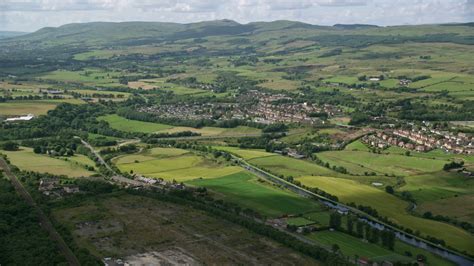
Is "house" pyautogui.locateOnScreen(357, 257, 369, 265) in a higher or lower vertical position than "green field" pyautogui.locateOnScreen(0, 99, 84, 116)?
higher

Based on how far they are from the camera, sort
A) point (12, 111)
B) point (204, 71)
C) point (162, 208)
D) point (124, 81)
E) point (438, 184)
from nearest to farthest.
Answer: point (162, 208) < point (438, 184) < point (12, 111) < point (124, 81) < point (204, 71)

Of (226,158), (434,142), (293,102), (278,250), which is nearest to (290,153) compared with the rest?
(226,158)

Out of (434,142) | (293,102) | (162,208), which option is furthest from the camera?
(293,102)

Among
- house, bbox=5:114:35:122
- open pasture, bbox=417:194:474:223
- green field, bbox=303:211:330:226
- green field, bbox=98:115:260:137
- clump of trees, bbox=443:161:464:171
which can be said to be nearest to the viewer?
green field, bbox=303:211:330:226

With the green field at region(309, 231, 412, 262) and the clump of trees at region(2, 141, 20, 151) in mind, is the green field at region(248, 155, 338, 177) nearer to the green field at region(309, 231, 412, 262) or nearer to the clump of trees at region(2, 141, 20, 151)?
the green field at region(309, 231, 412, 262)

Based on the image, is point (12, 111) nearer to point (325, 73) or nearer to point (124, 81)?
point (124, 81)

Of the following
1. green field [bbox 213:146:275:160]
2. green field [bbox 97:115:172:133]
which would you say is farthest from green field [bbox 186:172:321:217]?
green field [bbox 97:115:172:133]

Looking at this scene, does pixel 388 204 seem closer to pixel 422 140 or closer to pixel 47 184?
pixel 422 140

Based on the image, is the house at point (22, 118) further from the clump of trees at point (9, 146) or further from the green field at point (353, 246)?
the green field at point (353, 246)

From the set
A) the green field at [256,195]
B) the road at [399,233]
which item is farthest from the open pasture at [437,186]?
the green field at [256,195]
